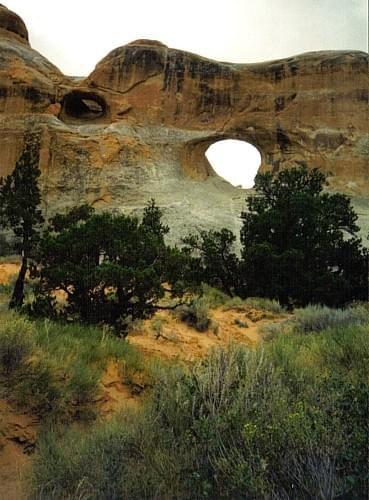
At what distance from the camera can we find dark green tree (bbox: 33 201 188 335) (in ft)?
24.1

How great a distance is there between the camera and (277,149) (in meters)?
30.1

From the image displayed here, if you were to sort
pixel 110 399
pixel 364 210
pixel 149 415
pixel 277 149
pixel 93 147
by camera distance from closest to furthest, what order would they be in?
pixel 149 415 < pixel 110 399 < pixel 364 210 < pixel 93 147 < pixel 277 149

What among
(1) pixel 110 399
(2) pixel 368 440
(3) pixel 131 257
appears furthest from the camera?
(3) pixel 131 257

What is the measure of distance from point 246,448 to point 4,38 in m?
33.7

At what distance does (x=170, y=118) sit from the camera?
2986 cm

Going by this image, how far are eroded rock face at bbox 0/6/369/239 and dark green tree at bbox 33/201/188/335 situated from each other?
17.8 m

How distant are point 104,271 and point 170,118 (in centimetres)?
2428

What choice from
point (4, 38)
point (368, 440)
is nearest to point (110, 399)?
point (368, 440)

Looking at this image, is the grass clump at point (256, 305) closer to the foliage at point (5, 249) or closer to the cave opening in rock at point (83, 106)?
the foliage at point (5, 249)

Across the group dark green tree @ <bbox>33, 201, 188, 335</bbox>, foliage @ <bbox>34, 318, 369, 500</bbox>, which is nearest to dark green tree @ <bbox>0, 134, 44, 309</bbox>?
dark green tree @ <bbox>33, 201, 188, 335</bbox>

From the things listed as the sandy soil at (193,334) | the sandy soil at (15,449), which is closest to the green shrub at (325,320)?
the sandy soil at (193,334)

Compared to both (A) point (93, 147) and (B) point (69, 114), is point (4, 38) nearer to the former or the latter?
(B) point (69, 114)

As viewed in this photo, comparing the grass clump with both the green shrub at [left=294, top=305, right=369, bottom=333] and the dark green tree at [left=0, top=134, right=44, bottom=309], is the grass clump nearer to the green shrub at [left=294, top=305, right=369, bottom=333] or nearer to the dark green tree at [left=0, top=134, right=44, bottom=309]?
the green shrub at [left=294, top=305, right=369, bottom=333]

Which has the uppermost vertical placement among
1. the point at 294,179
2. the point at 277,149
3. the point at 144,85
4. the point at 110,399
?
the point at 144,85
